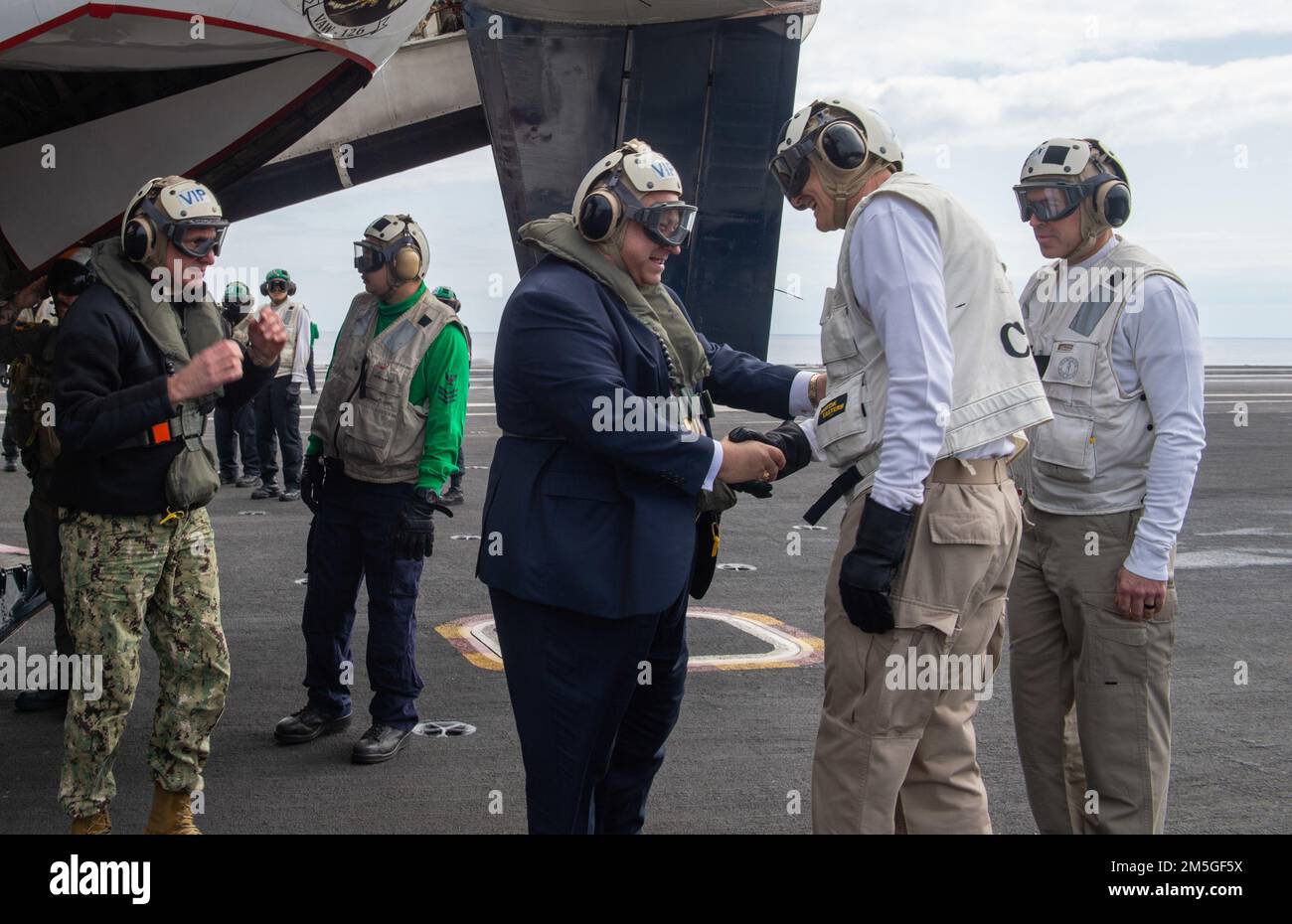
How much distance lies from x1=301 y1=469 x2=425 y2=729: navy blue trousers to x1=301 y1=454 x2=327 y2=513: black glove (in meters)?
0.04

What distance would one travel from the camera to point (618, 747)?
10.7 feet

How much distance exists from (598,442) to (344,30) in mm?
3469

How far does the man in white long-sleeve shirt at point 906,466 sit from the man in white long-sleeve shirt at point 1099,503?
0.61 meters

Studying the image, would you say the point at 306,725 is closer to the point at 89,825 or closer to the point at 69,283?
the point at 89,825

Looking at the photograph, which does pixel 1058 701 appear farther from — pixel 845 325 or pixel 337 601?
pixel 337 601

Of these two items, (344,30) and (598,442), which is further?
(344,30)

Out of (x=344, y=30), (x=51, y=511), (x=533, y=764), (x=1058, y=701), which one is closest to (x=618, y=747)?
(x=533, y=764)

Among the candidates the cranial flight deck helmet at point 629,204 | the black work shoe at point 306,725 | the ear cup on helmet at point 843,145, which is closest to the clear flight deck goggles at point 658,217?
the cranial flight deck helmet at point 629,204

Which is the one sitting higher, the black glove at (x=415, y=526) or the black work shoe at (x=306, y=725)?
the black glove at (x=415, y=526)

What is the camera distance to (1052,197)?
341cm

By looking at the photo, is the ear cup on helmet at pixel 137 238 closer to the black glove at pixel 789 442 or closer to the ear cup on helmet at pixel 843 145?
the black glove at pixel 789 442

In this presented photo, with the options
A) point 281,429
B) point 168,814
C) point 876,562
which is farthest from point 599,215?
point 281,429

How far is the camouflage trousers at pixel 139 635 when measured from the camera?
11.5 feet

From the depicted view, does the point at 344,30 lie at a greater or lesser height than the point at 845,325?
greater
